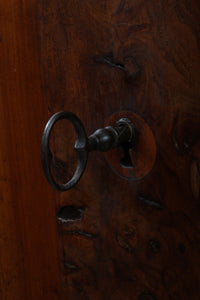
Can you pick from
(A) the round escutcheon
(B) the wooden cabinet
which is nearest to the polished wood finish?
(B) the wooden cabinet

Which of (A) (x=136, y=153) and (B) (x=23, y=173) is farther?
(B) (x=23, y=173)

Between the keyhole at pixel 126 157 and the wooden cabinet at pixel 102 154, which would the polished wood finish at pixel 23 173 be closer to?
the wooden cabinet at pixel 102 154

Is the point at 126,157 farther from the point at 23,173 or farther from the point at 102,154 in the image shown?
the point at 23,173

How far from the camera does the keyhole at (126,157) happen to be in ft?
1.38

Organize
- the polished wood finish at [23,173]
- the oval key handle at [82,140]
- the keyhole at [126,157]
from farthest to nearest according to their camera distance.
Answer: the polished wood finish at [23,173] → the keyhole at [126,157] → the oval key handle at [82,140]

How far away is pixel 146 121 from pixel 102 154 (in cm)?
10

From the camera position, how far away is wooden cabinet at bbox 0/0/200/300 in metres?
0.37

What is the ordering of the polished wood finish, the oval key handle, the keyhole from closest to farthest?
the oval key handle
the keyhole
the polished wood finish

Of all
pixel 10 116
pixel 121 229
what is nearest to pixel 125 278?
pixel 121 229

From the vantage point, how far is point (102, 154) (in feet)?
1.50

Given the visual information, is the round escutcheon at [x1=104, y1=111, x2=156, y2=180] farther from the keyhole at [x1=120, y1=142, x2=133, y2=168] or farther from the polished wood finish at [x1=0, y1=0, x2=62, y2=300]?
the polished wood finish at [x1=0, y1=0, x2=62, y2=300]

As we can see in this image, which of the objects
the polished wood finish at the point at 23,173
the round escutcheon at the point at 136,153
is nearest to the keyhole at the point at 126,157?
the round escutcheon at the point at 136,153

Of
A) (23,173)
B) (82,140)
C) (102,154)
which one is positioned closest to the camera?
(82,140)

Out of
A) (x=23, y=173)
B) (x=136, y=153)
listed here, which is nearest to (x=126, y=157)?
(x=136, y=153)
